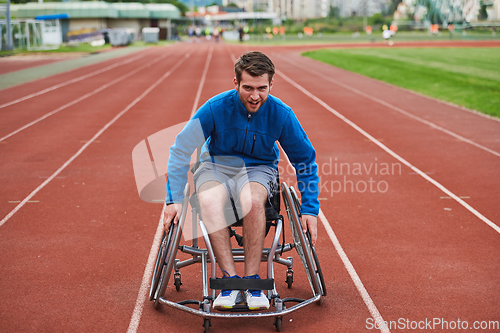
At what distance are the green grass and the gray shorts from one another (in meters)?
9.25

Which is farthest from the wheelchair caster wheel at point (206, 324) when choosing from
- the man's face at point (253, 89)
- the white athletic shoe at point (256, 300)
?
the man's face at point (253, 89)

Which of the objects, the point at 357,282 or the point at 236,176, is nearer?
the point at 236,176

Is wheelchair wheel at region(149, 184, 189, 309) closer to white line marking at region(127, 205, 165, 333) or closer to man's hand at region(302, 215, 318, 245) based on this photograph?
white line marking at region(127, 205, 165, 333)

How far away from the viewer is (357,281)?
357 centimetres

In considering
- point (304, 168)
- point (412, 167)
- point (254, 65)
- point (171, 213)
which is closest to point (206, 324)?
point (171, 213)

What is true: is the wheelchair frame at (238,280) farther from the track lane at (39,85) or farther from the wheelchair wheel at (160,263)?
the track lane at (39,85)

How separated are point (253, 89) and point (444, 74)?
54.0ft

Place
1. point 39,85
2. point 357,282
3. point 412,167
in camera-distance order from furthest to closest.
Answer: point 39,85 → point 412,167 → point 357,282

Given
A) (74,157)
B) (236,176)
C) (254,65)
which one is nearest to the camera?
(254,65)

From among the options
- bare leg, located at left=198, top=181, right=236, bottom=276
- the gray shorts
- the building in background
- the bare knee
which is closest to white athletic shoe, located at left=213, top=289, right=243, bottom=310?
bare leg, located at left=198, top=181, right=236, bottom=276

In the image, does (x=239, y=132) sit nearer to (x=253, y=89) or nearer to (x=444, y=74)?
(x=253, y=89)

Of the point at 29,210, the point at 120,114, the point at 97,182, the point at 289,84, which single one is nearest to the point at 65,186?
the point at 97,182

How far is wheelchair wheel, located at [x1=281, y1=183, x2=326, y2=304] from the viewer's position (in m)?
3.01

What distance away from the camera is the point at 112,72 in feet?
67.3
